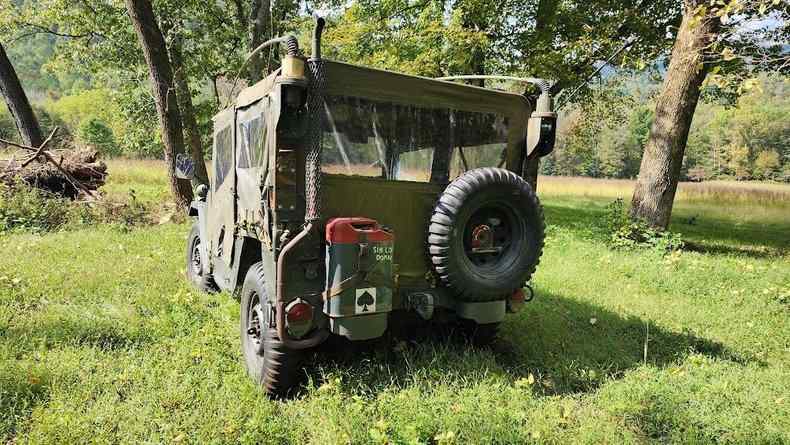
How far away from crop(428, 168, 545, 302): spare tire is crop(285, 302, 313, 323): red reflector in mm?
933

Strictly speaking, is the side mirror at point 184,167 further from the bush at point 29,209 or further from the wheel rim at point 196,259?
the bush at point 29,209

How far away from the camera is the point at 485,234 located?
11.7 ft

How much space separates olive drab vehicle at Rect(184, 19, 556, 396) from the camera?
3021 millimetres

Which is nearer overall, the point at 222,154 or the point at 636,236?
the point at 222,154

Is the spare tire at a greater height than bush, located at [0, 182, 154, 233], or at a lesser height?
greater

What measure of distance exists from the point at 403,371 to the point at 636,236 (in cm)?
688

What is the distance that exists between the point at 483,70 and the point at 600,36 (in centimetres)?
304

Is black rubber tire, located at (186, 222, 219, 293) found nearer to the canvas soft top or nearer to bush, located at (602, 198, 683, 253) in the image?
the canvas soft top

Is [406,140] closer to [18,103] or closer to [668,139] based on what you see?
[668,139]

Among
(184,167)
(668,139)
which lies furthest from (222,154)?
(668,139)

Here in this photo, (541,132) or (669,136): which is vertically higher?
(669,136)

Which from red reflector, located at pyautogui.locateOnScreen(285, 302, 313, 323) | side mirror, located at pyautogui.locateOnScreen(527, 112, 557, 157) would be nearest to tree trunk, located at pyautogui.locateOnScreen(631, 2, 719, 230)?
side mirror, located at pyautogui.locateOnScreen(527, 112, 557, 157)

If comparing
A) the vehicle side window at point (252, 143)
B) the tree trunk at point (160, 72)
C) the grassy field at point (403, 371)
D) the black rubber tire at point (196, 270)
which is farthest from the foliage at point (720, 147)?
the vehicle side window at point (252, 143)

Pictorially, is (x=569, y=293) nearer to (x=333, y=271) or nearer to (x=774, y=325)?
(x=774, y=325)
